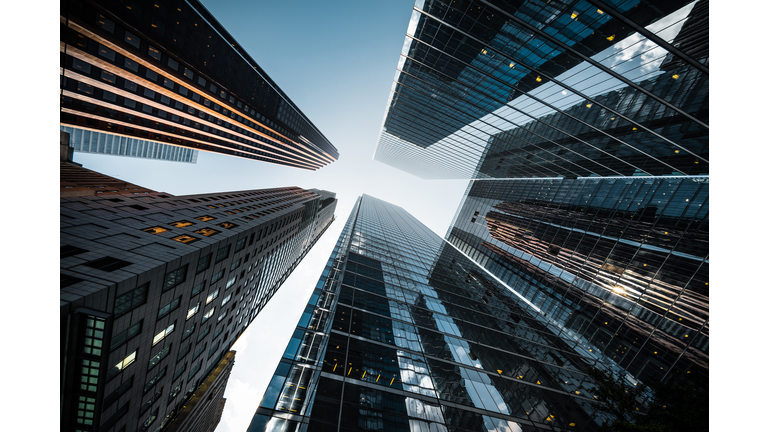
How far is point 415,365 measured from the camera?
50.7ft

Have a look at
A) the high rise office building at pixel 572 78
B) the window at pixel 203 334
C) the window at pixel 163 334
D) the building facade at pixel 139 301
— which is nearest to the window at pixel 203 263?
the building facade at pixel 139 301

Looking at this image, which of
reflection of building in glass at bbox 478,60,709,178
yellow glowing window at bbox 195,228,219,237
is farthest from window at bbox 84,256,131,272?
reflection of building in glass at bbox 478,60,709,178

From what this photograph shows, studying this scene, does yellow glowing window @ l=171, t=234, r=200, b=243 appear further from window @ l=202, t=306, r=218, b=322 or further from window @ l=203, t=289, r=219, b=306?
window @ l=202, t=306, r=218, b=322

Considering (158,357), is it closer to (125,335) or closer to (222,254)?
(125,335)

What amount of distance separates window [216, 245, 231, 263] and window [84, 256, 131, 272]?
6.90 meters

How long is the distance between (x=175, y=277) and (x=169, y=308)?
2481mm

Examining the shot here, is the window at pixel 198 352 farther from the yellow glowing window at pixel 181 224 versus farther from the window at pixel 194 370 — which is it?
the yellow glowing window at pixel 181 224

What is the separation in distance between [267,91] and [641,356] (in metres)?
89.3

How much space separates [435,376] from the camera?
1503 centimetres

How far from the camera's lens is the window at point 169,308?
50.3ft

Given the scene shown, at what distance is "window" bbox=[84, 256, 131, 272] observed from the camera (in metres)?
12.0

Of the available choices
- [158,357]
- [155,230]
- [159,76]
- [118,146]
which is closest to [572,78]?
[155,230]

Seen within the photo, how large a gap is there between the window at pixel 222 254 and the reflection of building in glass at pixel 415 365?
9150 mm
